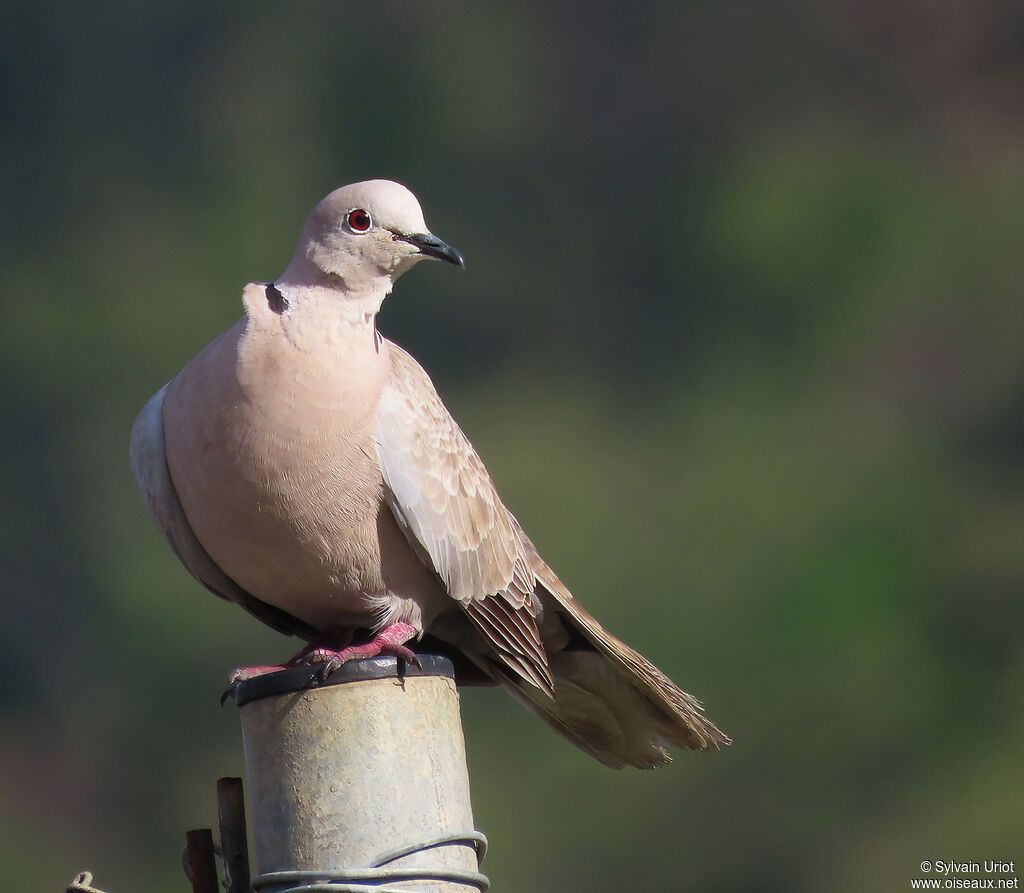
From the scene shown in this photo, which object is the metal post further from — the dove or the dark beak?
the dark beak

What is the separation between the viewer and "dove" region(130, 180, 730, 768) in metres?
3.22

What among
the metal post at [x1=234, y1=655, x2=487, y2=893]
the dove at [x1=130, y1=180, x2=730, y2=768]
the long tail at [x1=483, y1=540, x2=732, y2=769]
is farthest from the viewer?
the long tail at [x1=483, y1=540, x2=732, y2=769]

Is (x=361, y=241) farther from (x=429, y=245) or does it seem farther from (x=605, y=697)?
(x=605, y=697)

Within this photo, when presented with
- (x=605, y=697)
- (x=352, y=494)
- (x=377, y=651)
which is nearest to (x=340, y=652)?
(x=377, y=651)

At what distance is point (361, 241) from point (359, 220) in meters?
0.05

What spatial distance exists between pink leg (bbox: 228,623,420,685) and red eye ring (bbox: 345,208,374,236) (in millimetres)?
852

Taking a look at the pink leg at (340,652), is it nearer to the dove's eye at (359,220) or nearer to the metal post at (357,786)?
the metal post at (357,786)

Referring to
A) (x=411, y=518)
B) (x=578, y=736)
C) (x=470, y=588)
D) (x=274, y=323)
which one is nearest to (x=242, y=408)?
(x=274, y=323)

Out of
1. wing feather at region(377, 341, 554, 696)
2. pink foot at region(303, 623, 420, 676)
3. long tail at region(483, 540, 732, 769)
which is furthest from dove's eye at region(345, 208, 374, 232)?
long tail at region(483, 540, 732, 769)

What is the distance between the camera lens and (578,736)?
3.86 meters

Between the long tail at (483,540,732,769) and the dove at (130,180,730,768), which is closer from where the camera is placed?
the dove at (130,180,730,768)

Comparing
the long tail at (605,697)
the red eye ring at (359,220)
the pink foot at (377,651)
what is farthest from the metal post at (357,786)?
the red eye ring at (359,220)

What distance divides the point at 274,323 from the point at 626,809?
10.1 metres

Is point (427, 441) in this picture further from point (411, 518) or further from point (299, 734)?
point (299, 734)
